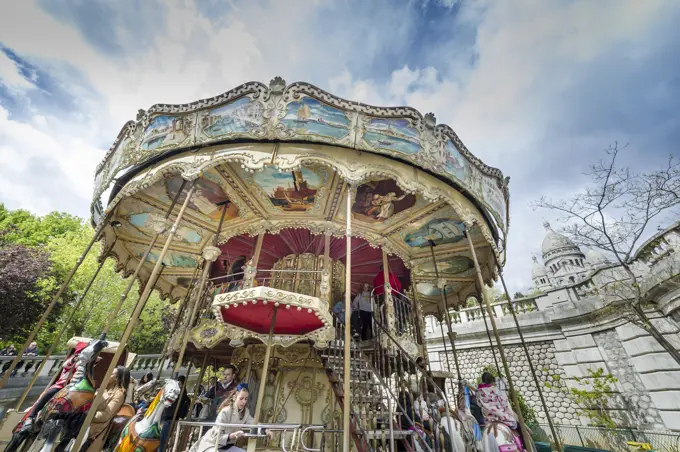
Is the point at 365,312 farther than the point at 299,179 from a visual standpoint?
Yes

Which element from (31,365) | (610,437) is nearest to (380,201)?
(610,437)

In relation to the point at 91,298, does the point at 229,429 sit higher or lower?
lower

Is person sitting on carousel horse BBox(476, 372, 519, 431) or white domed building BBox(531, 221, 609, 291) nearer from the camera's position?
person sitting on carousel horse BBox(476, 372, 519, 431)

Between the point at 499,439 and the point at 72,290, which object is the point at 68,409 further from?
the point at 72,290

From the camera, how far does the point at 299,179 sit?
6.53 meters

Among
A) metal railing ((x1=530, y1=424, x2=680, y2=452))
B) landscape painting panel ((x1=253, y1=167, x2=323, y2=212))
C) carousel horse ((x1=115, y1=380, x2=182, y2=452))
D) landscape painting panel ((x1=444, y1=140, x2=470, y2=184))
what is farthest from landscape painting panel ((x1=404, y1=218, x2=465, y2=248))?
metal railing ((x1=530, y1=424, x2=680, y2=452))

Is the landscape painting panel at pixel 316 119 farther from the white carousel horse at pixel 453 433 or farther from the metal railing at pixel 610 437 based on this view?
the metal railing at pixel 610 437

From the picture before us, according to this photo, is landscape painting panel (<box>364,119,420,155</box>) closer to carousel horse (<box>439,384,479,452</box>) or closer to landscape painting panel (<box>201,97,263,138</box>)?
landscape painting panel (<box>201,97,263,138</box>)

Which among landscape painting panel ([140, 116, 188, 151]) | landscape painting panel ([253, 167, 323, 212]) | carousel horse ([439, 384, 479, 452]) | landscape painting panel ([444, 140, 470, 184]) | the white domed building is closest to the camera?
carousel horse ([439, 384, 479, 452])

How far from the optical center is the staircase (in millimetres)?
4523

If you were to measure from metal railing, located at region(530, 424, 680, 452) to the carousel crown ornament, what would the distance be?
6.12 metres

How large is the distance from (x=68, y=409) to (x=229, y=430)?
80.0 inches

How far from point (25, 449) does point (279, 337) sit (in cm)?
355

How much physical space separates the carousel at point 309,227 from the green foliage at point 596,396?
17.9ft
